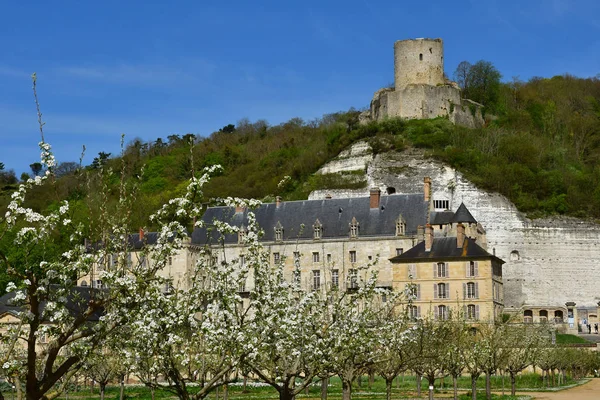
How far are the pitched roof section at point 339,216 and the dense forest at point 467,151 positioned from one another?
22.6 feet

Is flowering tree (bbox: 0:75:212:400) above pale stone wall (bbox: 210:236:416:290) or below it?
below

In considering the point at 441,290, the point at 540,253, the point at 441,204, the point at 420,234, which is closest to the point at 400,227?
the point at 420,234

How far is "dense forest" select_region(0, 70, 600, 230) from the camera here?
6738 cm

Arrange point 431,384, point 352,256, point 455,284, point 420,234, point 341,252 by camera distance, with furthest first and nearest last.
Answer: point 341,252, point 352,256, point 420,234, point 455,284, point 431,384

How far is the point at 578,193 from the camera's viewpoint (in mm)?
66812

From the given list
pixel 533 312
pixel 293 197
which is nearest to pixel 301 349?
pixel 533 312

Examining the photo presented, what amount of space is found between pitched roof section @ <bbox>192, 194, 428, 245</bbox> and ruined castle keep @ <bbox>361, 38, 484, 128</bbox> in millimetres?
→ 21646

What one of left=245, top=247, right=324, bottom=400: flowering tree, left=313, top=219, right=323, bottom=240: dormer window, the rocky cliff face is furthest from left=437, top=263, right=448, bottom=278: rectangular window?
left=245, top=247, right=324, bottom=400: flowering tree

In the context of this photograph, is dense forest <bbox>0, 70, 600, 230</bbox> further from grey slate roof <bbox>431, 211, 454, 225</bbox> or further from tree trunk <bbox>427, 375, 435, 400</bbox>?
tree trunk <bbox>427, 375, 435, 400</bbox>

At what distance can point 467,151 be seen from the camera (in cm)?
7112

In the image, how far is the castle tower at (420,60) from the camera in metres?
79.8

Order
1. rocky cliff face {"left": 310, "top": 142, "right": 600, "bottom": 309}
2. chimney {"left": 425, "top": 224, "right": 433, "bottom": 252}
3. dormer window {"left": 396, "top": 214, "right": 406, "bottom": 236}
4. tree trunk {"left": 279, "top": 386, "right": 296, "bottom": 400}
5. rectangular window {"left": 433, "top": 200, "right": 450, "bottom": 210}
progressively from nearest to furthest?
tree trunk {"left": 279, "top": 386, "right": 296, "bottom": 400}, chimney {"left": 425, "top": 224, "right": 433, "bottom": 252}, dormer window {"left": 396, "top": 214, "right": 406, "bottom": 236}, rocky cliff face {"left": 310, "top": 142, "right": 600, "bottom": 309}, rectangular window {"left": 433, "top": 200, "right": 450, "bottom": 210}

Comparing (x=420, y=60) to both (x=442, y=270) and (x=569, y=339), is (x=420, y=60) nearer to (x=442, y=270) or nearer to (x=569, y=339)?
(x=442, y=270)

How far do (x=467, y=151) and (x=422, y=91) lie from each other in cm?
950
